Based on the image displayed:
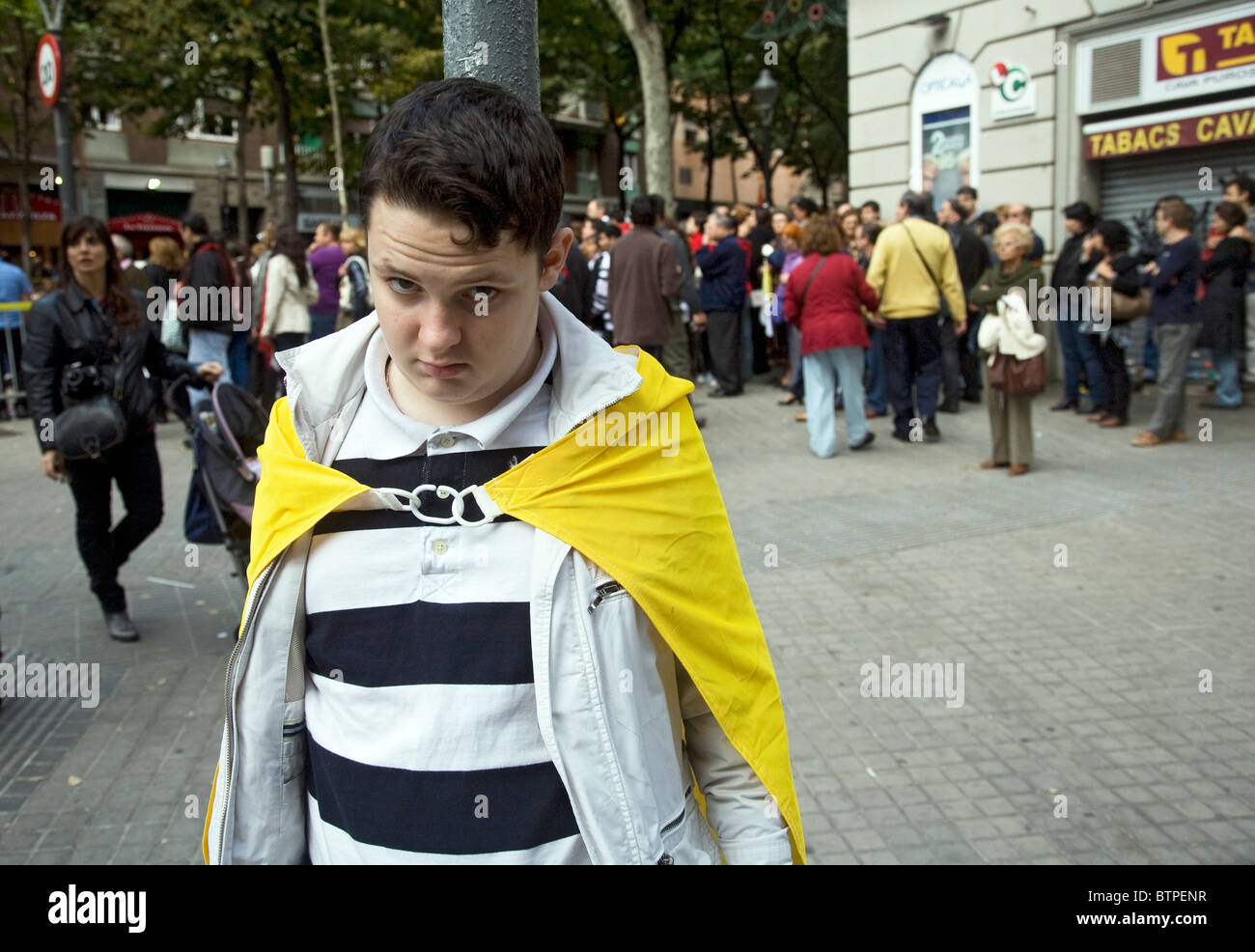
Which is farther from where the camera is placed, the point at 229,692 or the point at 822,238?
the point at 822,238

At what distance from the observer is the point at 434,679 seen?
1620 millimetres

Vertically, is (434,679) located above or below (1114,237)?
below

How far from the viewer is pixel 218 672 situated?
5.66 meters

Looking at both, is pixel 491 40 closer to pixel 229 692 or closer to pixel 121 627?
pixel 229 692

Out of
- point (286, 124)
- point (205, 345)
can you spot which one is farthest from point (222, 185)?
point (205, 345)

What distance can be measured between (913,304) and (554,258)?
378 inches

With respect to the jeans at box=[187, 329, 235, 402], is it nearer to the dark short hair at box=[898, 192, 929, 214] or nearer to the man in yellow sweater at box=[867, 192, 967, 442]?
the man in yellow sweater at box=[867, 192, 967, 442]

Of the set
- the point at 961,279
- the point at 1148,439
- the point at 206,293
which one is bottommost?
the point at 1148,439

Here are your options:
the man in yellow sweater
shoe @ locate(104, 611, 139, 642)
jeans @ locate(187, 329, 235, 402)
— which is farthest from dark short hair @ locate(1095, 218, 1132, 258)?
shoe @ locate(104, 611, 139, 642)

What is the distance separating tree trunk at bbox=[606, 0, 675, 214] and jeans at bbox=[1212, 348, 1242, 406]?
6897mm

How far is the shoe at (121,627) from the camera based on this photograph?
605cm

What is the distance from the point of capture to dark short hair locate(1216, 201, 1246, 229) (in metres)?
10.5

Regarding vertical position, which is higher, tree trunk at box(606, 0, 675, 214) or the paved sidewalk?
tree trunk at box(606, 0, 675, 214)

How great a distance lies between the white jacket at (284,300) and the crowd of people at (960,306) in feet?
8.29
